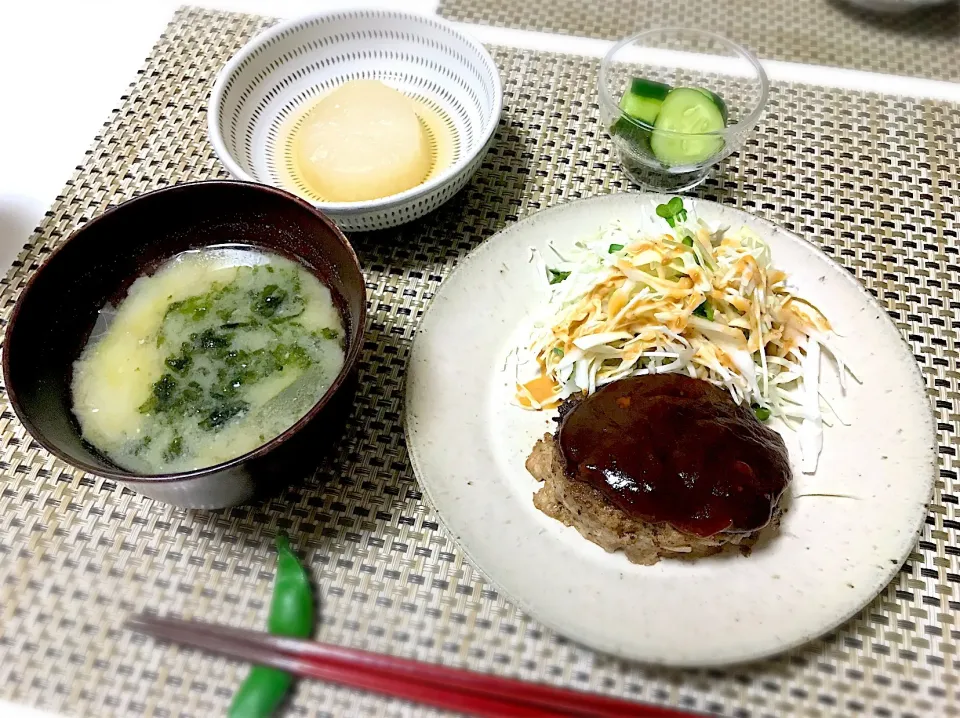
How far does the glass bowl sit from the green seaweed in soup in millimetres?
1307

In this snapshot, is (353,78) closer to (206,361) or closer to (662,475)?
(206,361)

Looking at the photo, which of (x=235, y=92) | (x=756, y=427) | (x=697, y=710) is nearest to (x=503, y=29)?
(x=235, y=92)

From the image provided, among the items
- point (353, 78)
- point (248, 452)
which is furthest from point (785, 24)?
point (248, 452)

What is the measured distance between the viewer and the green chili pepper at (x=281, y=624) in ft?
5.33

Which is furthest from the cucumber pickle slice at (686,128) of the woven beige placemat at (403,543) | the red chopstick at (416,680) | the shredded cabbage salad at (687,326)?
the red chopstick at (416,680)

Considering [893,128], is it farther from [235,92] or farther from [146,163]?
[146,163]

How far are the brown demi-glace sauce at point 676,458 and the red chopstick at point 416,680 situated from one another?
0.44 meters

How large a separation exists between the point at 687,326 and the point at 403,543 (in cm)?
104

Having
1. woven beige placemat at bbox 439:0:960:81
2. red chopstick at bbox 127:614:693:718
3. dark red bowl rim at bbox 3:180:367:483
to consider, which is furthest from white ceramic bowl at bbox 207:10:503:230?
red chopstick at bbox 127:614:693:718

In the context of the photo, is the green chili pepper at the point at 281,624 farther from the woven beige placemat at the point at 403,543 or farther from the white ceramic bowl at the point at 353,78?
the white ceramic bowl at the point at 353,78

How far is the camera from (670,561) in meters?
1.74

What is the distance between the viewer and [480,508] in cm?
178

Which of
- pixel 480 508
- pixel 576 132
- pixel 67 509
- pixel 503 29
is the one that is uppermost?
pixel 503 29

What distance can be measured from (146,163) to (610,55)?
189cm
